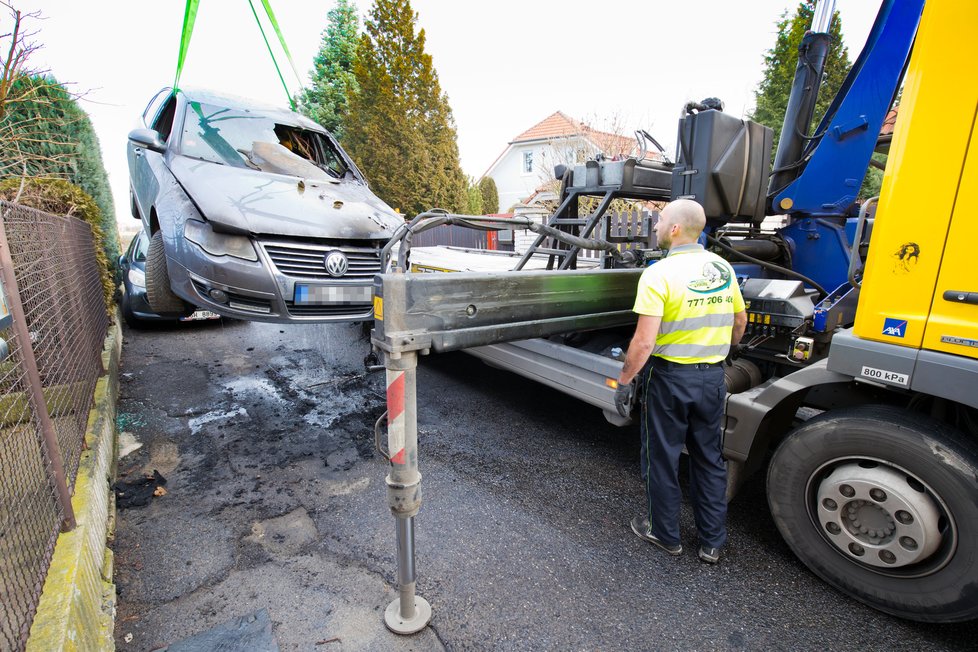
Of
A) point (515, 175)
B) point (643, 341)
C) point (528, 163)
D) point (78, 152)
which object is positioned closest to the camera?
point (643, 341)

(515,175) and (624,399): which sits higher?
(515,175)

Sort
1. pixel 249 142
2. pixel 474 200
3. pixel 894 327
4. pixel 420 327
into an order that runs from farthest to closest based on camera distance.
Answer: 1. pixel 474 200
2. pixel 249 142
3. pixel 894 327
4. pixel 420 327

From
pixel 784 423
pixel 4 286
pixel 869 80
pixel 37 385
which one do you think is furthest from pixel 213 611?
pixel 869 80

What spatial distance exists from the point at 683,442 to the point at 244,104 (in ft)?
17.5

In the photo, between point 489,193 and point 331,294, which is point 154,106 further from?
point 489,193

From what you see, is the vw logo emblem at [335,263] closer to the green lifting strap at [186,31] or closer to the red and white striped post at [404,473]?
the red and white striped post at [404,473]

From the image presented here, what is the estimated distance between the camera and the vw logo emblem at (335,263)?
3918 millimetres

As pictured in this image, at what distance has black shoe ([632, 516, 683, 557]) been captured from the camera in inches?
103

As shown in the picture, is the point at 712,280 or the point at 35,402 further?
the point at 712,280

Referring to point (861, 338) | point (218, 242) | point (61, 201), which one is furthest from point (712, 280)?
point (61, 201)

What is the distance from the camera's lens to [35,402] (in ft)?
6.41

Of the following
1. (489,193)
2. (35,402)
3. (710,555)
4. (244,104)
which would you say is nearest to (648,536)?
(710,555)

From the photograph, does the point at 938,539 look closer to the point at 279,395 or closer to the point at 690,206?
the point at 690,206

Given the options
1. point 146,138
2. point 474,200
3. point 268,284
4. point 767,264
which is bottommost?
point 268,284
